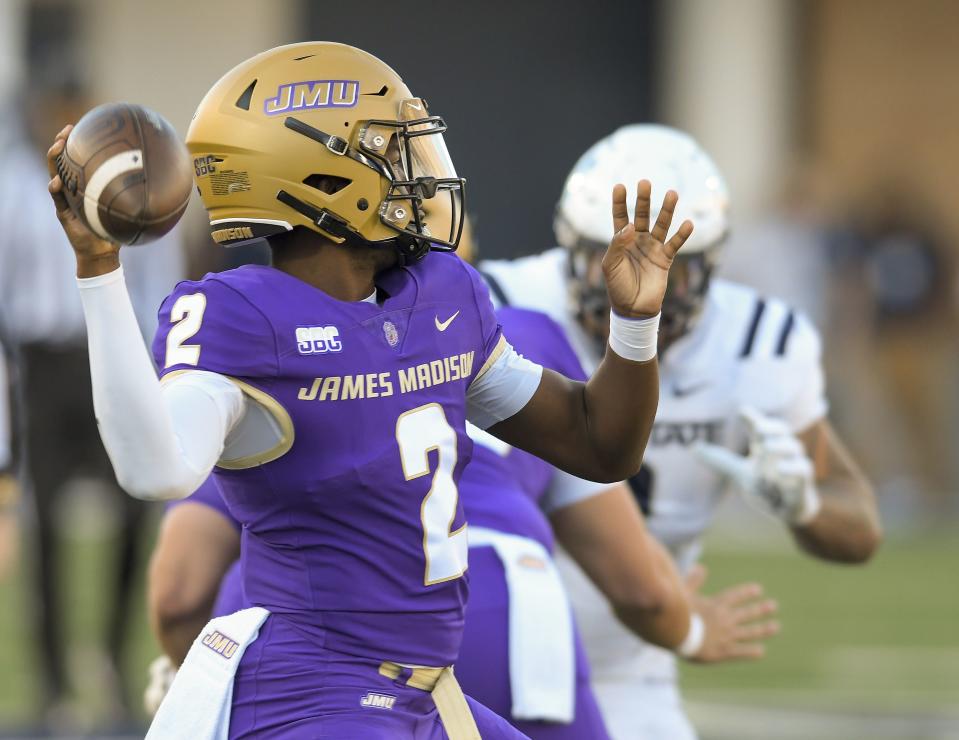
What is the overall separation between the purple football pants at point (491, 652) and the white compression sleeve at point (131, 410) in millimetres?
914

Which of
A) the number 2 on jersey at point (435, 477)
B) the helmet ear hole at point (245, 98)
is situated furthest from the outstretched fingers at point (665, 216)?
the helmet ear hole at point (245, 98)

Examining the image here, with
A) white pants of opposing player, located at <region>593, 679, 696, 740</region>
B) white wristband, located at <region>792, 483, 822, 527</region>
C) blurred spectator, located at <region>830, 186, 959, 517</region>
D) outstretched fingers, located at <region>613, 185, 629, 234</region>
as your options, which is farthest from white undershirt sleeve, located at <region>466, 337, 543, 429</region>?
blurred spectator, located at <region>830, 186, 959, 517</region>

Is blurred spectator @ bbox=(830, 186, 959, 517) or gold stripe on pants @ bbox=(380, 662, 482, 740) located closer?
gold stripe on pants @ bbox=(380, 662, 482, 740)

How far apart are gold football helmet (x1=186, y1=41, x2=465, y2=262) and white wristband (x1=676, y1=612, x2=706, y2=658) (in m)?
1.22

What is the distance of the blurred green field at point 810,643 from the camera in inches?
272

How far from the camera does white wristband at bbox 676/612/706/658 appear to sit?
3738 millimetres

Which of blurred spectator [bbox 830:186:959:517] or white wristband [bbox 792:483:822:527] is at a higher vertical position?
white wristband [bbox 792:483:822:527]

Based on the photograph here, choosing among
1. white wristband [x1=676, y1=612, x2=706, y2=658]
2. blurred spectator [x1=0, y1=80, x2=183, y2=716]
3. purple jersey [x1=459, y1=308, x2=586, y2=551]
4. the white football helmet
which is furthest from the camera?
blurred spectator [x1=0, y1=80, x2=183, y2=716]

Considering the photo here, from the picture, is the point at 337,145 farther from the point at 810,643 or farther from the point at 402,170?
the point at 810,643

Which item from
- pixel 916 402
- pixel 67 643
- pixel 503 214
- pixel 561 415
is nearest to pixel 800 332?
pixel 561 415

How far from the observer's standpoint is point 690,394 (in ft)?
14.1

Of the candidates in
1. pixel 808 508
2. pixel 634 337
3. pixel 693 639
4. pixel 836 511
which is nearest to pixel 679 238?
pixel 634 337

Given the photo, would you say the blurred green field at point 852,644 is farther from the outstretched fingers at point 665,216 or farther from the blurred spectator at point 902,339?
the outstretched fingers at point 665,216

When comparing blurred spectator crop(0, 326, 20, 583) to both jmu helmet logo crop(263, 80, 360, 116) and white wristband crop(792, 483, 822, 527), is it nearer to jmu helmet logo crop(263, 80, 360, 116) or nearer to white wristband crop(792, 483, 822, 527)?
jmu helmet logo crop(263, 80, 360, 116)
